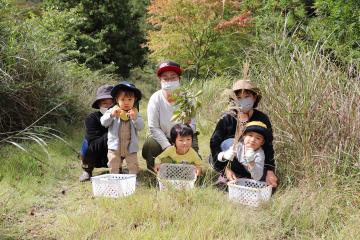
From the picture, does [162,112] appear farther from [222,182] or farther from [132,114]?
[222,182]

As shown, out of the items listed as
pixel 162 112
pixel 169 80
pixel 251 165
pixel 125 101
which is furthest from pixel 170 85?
pixel 251 165

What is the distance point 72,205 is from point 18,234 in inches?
30.6

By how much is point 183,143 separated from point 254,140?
71 cm

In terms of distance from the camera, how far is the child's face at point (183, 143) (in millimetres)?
4059

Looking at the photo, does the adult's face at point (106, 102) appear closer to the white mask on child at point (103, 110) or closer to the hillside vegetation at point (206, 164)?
the white mask on child at point (103, 110)

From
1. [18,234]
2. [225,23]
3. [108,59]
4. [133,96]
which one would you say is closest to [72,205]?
[18,234]

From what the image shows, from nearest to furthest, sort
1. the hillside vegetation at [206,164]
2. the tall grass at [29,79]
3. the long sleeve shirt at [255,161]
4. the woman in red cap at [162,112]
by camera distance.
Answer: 1. the hillside vegetation at [206,164]
2. the long sleeve shirt at [255,161]
3. the woman in red cap at [162,112]
4. the tall grass at [29,79]

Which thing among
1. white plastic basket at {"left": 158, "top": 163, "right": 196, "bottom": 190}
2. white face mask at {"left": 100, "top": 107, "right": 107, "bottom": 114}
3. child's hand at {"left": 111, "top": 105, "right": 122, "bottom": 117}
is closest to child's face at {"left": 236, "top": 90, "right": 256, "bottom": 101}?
white plastic basket at {"left": 158, "top": 163, "right": 196, "bottom": 190}

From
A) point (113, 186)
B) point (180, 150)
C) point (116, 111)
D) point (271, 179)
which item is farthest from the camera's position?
point (180, 150)

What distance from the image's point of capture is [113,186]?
364 centimetres

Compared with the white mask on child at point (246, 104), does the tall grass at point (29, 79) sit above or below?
above

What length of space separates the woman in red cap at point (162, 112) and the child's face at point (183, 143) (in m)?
0.24

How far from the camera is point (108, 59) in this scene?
14805 millimetres

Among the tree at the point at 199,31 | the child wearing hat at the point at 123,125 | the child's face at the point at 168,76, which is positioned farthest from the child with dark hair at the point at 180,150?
the tree at the point at 199,31
